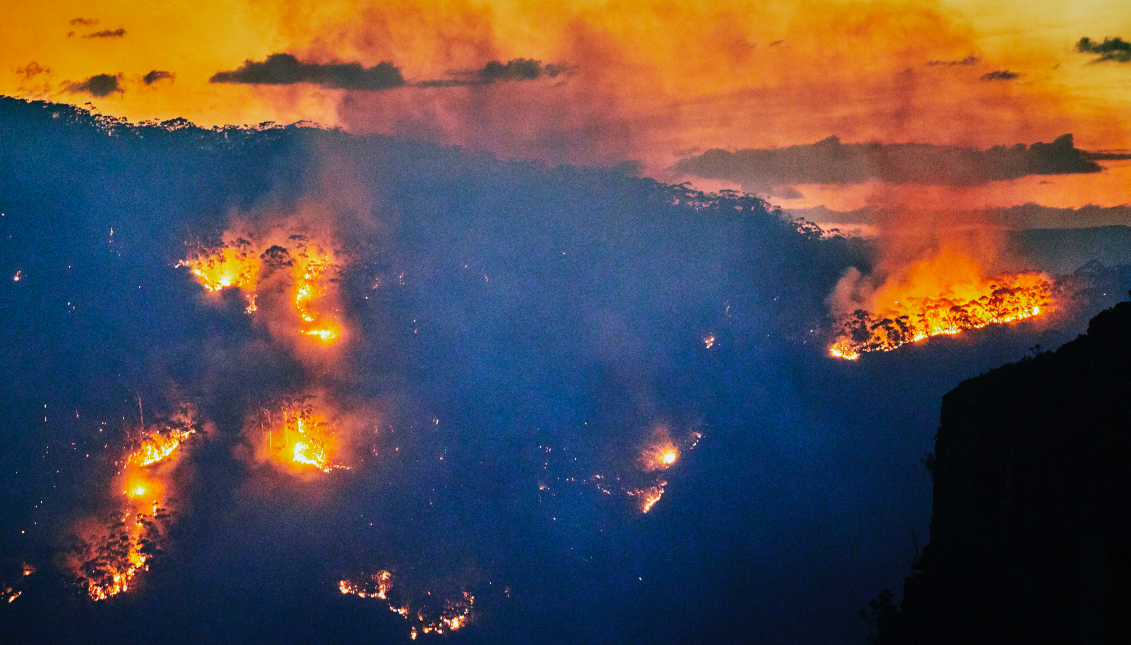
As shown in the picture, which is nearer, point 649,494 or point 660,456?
point 649,494

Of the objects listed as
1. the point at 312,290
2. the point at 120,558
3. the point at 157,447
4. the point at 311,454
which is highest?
the point at 312,290

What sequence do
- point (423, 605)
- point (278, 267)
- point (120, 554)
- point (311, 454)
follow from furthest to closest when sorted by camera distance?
point (278, 267)
point (311, 454)
point (120, 554)
point (423, 605)

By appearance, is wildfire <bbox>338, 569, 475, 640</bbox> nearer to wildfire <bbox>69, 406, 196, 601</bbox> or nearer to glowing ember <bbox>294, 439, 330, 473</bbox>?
glowing ember <bbox>294, 439, 330, 473</bbox>

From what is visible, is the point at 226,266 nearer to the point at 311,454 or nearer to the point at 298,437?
the point at 298,437

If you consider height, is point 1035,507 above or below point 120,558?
above

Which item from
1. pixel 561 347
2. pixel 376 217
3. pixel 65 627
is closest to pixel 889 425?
pixel 561 347

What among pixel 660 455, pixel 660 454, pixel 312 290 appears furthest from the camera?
pixel 312 290

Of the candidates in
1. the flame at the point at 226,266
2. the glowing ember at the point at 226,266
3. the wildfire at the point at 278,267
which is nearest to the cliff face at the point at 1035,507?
the wildfire at the point at 278,267

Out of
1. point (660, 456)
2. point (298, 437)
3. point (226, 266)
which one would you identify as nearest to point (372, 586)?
point (298, 437)
